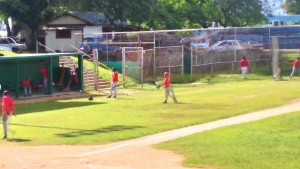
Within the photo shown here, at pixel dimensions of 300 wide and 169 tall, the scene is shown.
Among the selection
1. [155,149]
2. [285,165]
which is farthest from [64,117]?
[285,165]

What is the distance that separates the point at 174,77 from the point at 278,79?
7833 mm

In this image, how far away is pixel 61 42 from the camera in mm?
62250

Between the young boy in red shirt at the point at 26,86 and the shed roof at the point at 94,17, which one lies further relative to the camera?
the shed roof at the point at 94,17

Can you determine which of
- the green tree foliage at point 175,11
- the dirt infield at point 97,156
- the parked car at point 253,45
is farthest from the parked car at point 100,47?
the dirt infield at point 97,156

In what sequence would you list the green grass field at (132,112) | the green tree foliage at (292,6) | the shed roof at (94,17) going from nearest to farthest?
1. the green grass field at (132,112)
2. the shed roof at (94,17)
3. the green tree foliage at (292,6)

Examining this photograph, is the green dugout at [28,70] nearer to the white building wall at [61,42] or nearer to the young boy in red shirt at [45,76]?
the young boy in red shirt at [45,76]

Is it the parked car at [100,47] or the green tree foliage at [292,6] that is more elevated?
the green tree foliage at [292,6]

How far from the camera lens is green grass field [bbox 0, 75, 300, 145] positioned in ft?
81.1

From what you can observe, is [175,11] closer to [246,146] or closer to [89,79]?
[89,79]

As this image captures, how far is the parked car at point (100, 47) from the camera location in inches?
2202

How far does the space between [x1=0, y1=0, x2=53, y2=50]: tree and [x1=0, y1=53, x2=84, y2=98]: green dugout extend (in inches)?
579

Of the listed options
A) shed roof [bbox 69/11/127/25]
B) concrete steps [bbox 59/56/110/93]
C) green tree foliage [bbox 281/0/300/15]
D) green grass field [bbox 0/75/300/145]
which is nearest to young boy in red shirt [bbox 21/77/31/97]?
green grass field [bbox 0/75/300/145]

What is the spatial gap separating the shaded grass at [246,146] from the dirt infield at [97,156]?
686 mm

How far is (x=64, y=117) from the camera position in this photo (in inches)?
1195
